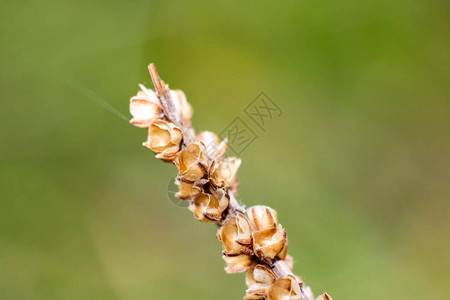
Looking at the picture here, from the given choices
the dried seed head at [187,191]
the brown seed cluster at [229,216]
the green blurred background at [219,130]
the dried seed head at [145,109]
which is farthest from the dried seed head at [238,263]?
the green blurred background at [219,130]

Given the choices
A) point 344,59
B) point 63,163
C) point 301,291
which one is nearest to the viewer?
point 301,291

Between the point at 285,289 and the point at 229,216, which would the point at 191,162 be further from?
the point at 285,289

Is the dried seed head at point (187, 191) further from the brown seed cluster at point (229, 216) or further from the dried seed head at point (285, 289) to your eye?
the dried seed head at point (285, 289)

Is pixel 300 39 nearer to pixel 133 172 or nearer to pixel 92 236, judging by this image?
pixel 133 172

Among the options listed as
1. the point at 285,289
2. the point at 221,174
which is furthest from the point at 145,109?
the point at 285,289

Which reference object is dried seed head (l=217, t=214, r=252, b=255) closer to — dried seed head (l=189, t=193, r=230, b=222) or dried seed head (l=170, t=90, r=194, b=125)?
dried seed head (l=189, t=193, r=230, b=222)

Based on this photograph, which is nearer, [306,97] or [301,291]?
[301,291]

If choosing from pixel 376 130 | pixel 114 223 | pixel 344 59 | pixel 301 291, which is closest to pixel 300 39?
pixel 344 59
